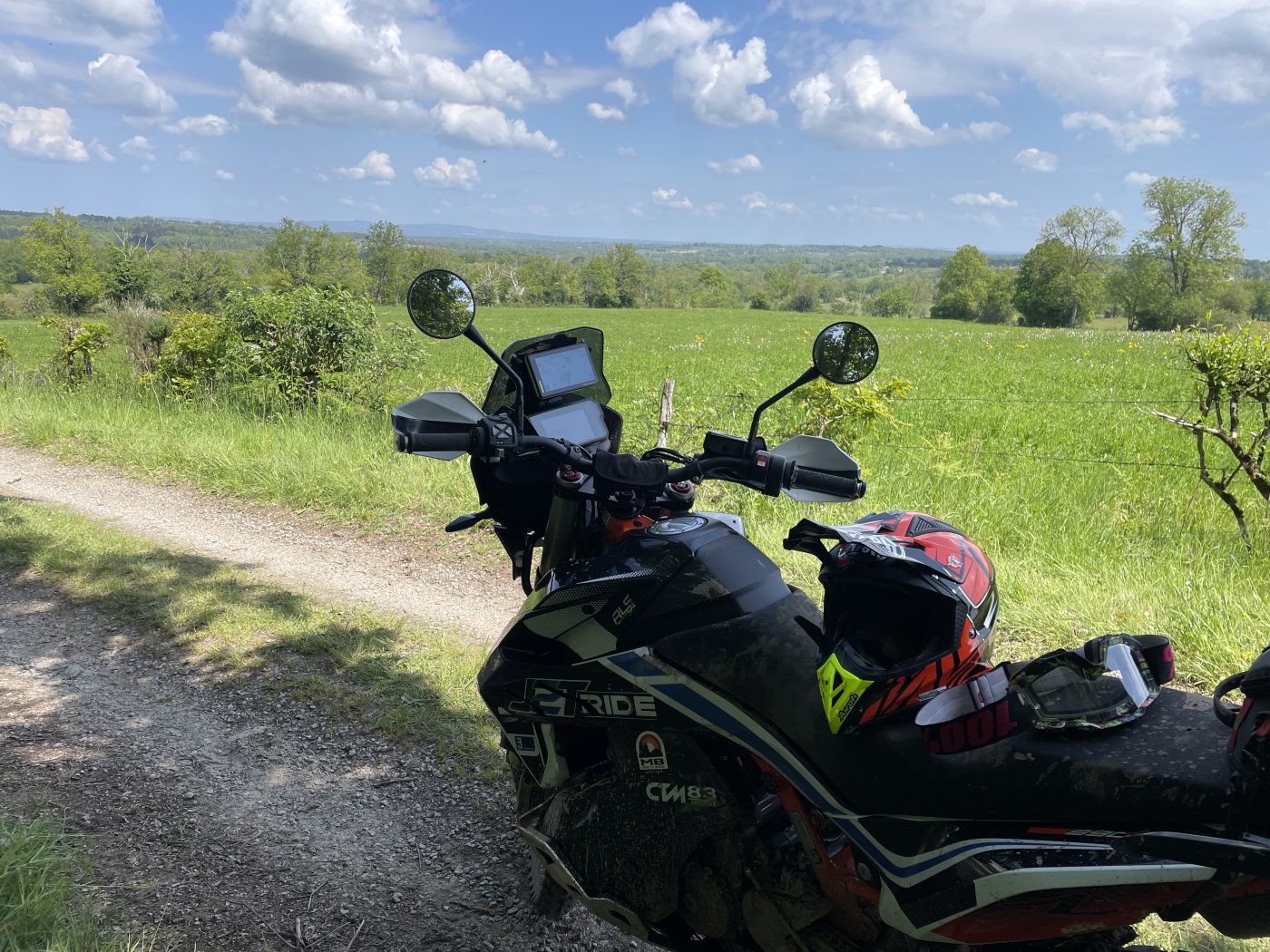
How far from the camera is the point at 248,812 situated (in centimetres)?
313

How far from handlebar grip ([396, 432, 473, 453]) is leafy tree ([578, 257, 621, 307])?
3101 inches

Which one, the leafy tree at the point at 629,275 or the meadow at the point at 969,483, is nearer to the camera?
the meadow at the point at 969,483

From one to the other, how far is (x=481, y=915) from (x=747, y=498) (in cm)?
430

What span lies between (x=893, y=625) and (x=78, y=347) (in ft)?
43.5

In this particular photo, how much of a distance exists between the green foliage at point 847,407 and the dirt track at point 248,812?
16.6 ft

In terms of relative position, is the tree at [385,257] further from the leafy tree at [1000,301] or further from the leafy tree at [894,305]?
the leafy tree at [1000,301]

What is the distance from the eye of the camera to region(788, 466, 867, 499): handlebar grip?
2.17m

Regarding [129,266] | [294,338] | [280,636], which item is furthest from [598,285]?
[280,636]

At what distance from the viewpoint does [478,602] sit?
206 inches

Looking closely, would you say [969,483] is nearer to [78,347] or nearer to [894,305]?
[78,347]

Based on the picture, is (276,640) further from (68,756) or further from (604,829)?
(604,829)

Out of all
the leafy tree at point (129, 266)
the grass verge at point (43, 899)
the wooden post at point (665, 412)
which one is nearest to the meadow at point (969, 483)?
the wooden post at point (665, 412)

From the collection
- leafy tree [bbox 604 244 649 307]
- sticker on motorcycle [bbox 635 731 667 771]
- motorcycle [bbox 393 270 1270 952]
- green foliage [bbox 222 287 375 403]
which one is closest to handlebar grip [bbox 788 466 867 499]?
motorcycle [bbox 393 270 1270 952]

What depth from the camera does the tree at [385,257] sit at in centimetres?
6194
